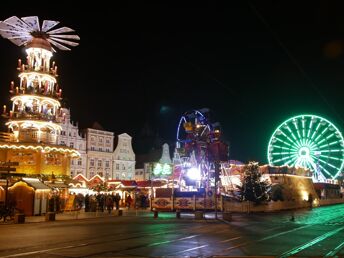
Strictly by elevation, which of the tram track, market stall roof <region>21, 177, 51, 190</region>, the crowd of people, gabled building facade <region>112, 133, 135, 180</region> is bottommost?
the tram track

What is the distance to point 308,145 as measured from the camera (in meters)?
63.2

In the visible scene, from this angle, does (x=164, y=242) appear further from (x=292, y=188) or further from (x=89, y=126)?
(x=89, y=126)

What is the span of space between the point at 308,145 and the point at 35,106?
135 feet

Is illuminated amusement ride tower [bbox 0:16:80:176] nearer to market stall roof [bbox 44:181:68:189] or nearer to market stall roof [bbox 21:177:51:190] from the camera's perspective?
market stall roof [bbox 44:181:68:189]

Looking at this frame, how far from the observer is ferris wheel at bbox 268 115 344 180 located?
60.7 meters

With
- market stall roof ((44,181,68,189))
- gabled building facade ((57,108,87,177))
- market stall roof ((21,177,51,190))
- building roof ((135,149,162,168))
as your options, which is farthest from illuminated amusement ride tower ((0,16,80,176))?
building roof ((135,149,162,168))

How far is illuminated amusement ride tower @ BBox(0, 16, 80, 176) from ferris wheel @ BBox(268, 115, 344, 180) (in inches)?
1302

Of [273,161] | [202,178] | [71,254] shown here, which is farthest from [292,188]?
[71,254]

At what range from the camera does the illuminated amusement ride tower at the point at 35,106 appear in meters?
43.0

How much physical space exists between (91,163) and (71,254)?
6580cm

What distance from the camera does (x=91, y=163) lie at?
77.2m

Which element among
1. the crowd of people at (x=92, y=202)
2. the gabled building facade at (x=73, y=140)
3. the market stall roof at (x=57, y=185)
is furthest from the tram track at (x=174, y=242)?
the gabled building facade at (x=73, y=140)

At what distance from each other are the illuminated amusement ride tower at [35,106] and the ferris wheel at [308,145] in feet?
109

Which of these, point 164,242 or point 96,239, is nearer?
point 164,242
